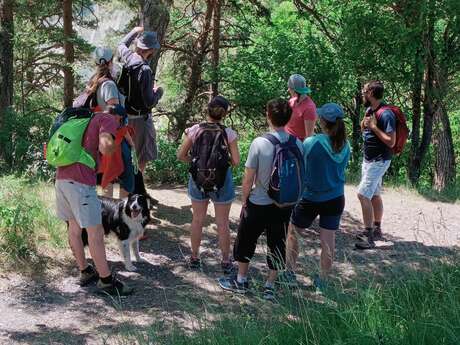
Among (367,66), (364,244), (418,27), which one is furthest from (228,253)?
(367,66)

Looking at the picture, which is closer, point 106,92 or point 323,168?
point 323,168

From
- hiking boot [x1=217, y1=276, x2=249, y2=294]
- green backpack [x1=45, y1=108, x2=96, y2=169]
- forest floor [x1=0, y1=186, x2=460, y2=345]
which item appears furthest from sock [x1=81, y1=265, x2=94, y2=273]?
hiking boot [x1=217, y1=276, x2=249, y2=294]

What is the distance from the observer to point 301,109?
249 inches

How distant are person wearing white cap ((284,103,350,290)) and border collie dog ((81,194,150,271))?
5.06ft

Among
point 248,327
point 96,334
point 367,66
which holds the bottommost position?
point 96,334

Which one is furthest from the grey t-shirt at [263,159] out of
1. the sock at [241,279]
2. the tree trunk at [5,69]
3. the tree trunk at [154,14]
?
the tree trunk at [5,69]

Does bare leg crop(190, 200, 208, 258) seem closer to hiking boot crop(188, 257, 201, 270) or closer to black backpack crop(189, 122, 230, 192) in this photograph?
hiking boot crop(188, 257, 201, 270)

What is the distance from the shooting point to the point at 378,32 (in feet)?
38.7

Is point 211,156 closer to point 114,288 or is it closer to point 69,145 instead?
point 69,145

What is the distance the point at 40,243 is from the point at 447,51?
9.64 metres

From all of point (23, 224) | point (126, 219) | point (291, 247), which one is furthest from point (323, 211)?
point (23, 224)

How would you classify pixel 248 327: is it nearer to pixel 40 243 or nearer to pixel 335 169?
pixel 335 169

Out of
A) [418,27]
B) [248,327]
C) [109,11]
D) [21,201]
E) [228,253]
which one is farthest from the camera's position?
[109,11]

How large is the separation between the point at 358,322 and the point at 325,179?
5.75ft
